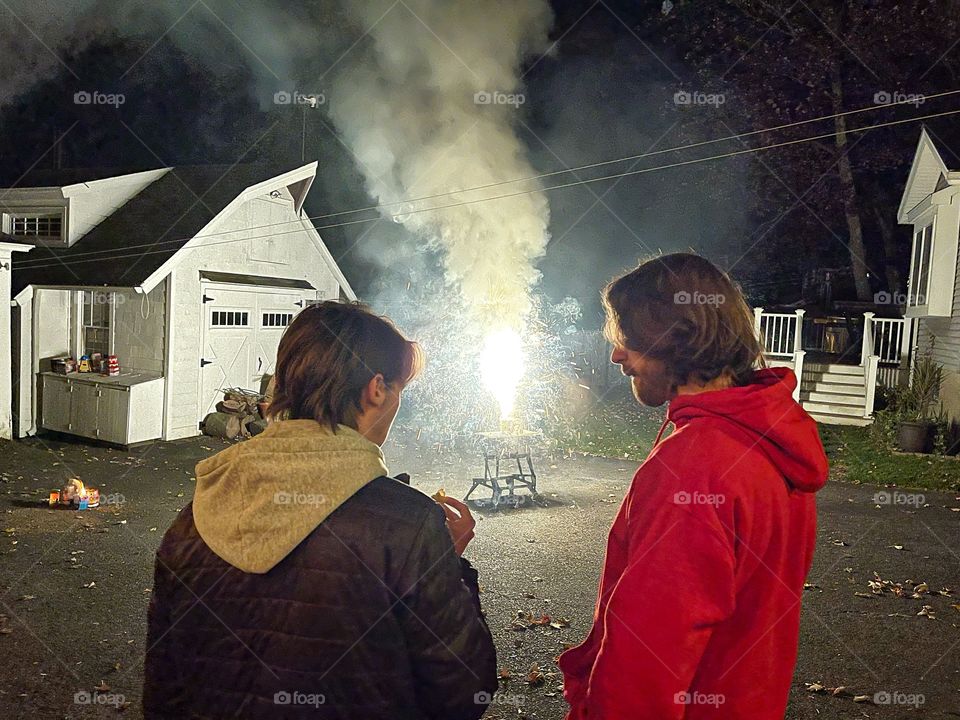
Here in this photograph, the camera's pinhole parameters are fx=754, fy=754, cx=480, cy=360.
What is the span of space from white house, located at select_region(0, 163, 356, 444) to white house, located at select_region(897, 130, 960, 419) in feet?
45.2

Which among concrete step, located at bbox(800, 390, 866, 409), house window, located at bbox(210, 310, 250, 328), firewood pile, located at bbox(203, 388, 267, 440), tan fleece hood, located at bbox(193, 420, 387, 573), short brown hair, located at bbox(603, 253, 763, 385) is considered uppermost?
short brown hair, located at bbox(603, 253, 763, 385)

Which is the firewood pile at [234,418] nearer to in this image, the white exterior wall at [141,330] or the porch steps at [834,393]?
the white exterior wall at [141,330]

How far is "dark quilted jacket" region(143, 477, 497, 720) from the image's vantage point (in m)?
1.82

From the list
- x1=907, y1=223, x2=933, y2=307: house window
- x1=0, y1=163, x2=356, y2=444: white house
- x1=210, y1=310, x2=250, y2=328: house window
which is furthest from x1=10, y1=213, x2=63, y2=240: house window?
x1=907, y1=223, x2=933, y2=307: house window

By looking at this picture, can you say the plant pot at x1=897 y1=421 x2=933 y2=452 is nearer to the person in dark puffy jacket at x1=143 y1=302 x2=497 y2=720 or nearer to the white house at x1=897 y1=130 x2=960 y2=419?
the white house at x1=897 y1=130 x2=960 y2=419

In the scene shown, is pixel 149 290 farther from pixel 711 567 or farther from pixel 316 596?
pixel 711 567

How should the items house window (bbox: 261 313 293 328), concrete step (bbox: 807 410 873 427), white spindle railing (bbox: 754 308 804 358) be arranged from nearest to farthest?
house window (bbox: 261 313 293 328)
concrete step (bbox: 807 410 873 427)
white spindle railing (bbox: 754 308 804 358)

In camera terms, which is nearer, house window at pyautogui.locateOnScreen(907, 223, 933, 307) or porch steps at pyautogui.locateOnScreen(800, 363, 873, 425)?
house window at pyautogui.locateOnScreen(907, 223, 933, 307)

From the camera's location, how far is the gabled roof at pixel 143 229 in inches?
563

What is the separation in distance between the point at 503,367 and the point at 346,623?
12.6 metres

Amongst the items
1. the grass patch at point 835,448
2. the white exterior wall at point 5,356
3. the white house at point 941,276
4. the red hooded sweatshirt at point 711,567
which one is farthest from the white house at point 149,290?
the white house at point 941,276

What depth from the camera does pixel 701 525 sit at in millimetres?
1854

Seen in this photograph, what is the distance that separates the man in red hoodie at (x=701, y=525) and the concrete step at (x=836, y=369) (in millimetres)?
18393

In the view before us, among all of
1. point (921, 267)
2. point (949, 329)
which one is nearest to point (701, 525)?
point (949, 329)
